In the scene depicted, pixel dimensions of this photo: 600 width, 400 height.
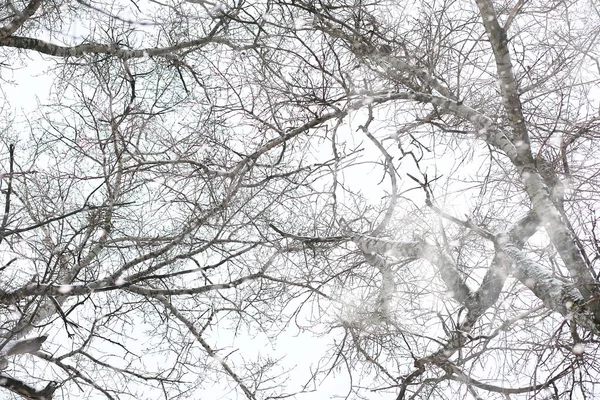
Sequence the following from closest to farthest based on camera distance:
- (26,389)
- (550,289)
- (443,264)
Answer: (26,389), (550,289), (443,264)

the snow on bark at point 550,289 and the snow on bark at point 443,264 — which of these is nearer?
the snow on bark at point 550,289

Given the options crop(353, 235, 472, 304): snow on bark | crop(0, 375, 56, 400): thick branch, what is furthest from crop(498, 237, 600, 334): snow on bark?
crop(0, 375, 56, 400): thick branch

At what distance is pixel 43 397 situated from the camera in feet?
8.13

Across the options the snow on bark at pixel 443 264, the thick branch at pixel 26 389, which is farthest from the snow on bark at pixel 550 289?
the thick branch at pixel 26 389

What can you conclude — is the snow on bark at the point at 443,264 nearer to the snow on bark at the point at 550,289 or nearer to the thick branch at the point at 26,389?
the snow on bark at the point at 550,289

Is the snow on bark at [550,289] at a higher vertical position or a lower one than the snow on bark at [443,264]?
lower

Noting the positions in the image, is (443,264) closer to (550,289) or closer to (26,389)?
A: (550,289)

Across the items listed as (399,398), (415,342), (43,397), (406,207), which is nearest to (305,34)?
(406,207)

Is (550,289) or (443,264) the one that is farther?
(443,264)

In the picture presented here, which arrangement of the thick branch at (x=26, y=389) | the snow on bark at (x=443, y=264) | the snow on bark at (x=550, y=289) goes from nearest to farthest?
the thick branch at (x=26, y=389) < the snow on bark at (x=550, y=289) < the snow on bark at (x=443, y=264)

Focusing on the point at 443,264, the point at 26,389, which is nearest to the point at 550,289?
the point at 443,264

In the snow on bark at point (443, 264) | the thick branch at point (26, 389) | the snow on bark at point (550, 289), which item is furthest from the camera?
the snow on bark at point (443, 264)

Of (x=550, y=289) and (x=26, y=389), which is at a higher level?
(x=550, y=289)

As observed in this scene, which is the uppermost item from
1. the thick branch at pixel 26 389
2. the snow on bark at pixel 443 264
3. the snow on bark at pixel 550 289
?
the snow on bark at pixel 443 264
